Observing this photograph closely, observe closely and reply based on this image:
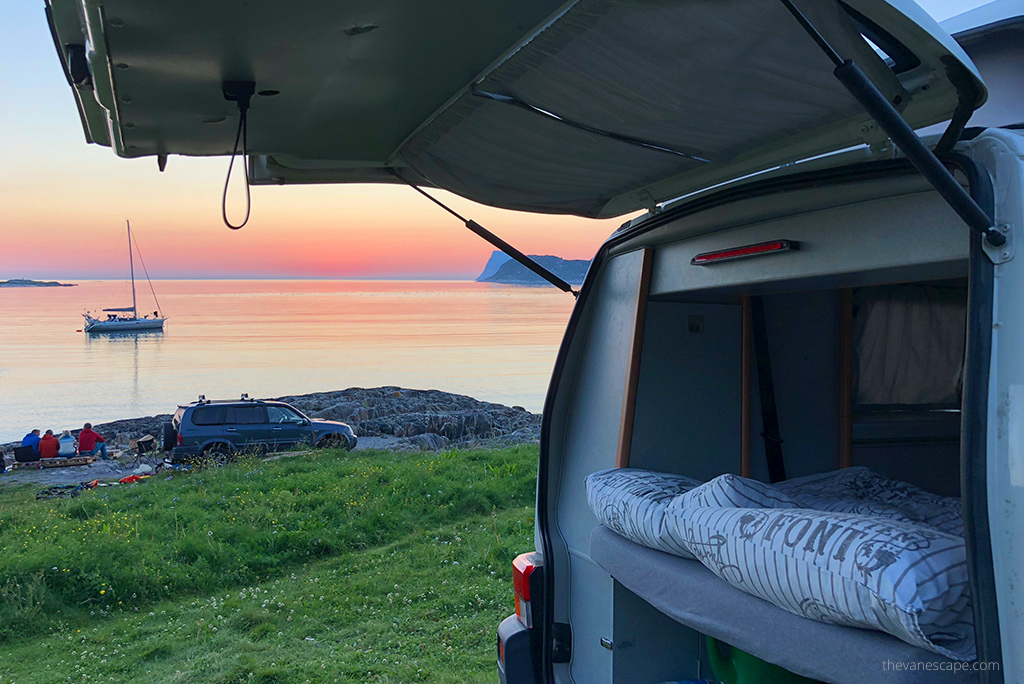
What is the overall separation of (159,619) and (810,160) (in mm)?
6109

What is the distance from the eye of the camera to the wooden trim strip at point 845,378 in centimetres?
404

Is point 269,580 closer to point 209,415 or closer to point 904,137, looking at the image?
point 904,137

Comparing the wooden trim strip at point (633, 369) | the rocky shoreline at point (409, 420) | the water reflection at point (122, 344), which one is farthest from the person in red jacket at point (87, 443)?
the water reflection at point (122, 344)

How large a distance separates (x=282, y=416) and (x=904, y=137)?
A: 58.3 ft

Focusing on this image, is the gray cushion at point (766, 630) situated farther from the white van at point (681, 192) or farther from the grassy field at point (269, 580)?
the grassy field at point (269, 580)

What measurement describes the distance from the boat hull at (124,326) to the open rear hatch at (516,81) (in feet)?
246

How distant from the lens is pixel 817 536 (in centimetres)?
192

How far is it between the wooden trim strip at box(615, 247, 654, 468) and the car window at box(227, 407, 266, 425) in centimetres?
1626

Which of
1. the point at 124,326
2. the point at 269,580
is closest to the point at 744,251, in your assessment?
the point at 269,580

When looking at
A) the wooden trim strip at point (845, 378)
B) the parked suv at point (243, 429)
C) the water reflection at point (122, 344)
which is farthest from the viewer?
the water reflection at point (122, 344)

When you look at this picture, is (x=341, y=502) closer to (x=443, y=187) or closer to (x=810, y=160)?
(x=443, y=187)

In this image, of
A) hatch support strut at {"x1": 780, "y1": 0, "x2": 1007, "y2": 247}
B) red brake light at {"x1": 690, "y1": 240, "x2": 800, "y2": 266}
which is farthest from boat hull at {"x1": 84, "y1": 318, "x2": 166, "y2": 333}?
hatch support strut at {"x1": 780, "y1": 0, "x2": 1007, "y2": 247}

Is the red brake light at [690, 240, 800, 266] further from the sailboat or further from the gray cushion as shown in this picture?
the sailboat

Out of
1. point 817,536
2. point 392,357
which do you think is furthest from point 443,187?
point 392,357
